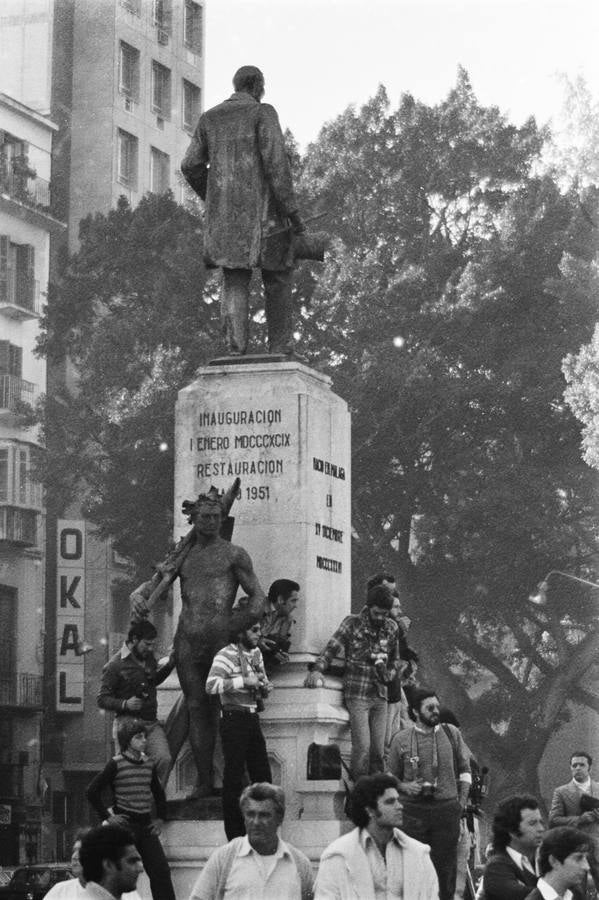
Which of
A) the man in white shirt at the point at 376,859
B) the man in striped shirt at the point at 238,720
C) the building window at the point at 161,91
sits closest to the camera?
the man in white shirt at the point at 376,859

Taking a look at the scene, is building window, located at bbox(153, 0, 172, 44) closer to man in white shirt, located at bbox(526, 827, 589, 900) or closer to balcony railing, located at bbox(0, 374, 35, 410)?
balcony railing, located at bbox(0, 374, 35, 410)

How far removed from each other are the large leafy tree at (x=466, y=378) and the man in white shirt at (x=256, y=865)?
3500 centimetres

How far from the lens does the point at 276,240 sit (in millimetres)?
19312

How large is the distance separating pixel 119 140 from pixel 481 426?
21.5 m

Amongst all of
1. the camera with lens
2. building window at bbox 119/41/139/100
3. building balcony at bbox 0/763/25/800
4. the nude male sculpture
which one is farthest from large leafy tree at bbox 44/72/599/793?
the camera with lens

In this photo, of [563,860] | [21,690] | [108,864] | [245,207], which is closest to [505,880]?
[563,860]

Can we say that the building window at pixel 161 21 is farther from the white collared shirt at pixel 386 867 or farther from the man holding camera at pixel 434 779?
the white collared shirt at pixel 386 867

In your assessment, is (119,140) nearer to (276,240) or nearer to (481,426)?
(481,426)

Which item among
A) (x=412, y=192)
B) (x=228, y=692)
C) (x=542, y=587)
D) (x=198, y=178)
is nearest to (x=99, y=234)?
(x=412, y=192)

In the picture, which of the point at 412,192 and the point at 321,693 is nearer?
the point at 321,693

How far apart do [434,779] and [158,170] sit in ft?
174

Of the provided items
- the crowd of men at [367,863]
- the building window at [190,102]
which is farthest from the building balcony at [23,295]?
the crowd of men at [367,863]

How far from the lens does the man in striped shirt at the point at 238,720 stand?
620 inches

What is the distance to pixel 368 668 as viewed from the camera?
57.5ft
